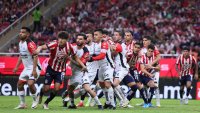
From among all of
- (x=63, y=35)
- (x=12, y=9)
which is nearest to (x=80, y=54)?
(x=63, y=35)

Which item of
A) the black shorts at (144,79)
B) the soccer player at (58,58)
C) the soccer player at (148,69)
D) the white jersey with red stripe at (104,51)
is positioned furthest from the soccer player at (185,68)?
the soccer player at (58,58)

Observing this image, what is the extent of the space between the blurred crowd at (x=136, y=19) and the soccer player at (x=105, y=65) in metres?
16.6

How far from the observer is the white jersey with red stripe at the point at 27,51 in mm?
21328

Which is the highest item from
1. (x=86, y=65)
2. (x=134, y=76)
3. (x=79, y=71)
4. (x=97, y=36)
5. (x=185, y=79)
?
(x=97, y=36)

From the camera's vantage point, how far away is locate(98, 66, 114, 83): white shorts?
21375mm

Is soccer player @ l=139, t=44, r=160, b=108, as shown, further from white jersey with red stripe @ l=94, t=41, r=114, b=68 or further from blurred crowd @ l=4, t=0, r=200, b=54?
blurred crowd @ l=4, t=0, r=200, b=54

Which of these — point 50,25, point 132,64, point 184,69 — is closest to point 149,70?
point 132,64

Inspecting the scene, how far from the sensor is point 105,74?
21.4m

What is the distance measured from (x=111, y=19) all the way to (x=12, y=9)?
6618 mm

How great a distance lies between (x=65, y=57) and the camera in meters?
20.7

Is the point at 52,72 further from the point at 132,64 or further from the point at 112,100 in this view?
the point at 132,64

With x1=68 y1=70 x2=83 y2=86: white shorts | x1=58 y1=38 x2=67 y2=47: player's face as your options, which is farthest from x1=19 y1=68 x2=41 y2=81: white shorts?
x1=58 y1=38 x2=67 y2=47: player's face

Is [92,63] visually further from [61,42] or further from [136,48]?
[136,48]

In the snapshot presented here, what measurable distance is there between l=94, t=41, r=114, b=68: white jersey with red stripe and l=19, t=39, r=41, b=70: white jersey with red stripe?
1.96 m
